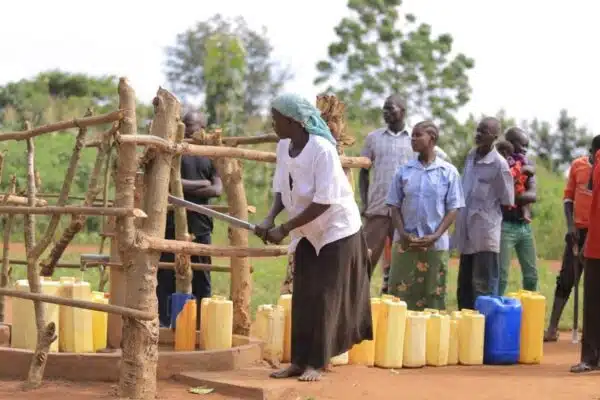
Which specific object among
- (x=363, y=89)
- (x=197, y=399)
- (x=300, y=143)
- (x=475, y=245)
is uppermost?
(x=363, y=89)

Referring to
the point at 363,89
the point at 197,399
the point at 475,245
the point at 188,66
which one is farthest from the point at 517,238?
the point at 188,66

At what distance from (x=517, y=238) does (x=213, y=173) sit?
2.57 meters

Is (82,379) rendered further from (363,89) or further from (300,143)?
(363,89)

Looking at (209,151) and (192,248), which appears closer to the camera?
(192,248)

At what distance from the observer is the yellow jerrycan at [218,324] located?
637cm

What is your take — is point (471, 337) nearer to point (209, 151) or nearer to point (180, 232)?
point (180, 232)

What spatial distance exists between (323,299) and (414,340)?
1157 millimetres

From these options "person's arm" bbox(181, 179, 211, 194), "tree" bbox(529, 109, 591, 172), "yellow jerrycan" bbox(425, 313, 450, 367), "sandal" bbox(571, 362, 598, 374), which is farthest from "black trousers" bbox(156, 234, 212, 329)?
"tree" bbox(529, 109, 591, 172)

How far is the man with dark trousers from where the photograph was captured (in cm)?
770

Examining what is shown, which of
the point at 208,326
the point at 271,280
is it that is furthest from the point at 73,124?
the point at 271,280

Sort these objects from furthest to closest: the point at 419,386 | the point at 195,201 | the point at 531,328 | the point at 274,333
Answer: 1. the point at 195,201
2. the point at 531,328
3. the point at 274,333
4. the point at 419,386

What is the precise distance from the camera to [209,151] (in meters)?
5.96

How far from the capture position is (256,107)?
1538 inches

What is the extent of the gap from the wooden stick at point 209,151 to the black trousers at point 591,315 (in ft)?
5.05
